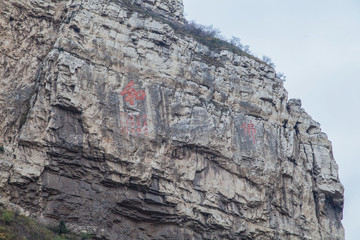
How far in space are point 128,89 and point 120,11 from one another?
530 cm

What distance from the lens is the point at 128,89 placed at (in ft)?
82.4

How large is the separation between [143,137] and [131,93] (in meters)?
2.58

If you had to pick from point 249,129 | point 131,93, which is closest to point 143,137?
point 131,93

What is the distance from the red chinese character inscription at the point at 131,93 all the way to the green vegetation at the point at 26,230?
289 inches

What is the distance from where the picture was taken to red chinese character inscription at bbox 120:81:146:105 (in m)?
24.9

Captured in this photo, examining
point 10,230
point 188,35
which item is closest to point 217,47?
point 188,35

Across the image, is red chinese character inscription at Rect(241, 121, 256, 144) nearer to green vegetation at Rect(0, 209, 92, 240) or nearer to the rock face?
the rock face

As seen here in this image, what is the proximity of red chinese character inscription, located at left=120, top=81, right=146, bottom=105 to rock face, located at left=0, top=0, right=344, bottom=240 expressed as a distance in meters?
0.06

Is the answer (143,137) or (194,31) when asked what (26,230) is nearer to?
(143,137)

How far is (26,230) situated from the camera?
20.0m

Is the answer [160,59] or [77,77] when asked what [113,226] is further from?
[160,59]

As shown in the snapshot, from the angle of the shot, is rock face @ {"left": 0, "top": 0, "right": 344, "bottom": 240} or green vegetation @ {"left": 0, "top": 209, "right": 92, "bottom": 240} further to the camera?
rock face @ {"left": 0, "top": 0, "right": 344, "bottom": 240}

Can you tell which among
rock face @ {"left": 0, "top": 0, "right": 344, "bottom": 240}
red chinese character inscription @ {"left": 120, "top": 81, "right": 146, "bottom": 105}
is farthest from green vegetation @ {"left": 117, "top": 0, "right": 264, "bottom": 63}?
red chinese character inscription @ {"left": 120, "top": 81, "right": 146, "bottom": 105}

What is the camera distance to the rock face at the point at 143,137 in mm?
22562
